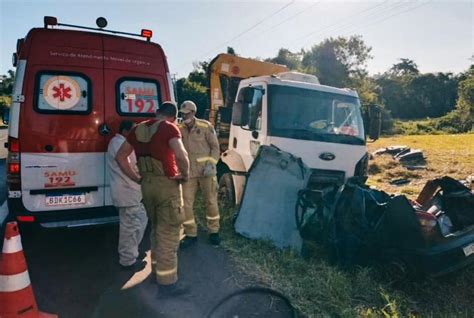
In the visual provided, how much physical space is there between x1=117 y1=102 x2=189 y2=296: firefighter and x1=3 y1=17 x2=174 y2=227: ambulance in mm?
1024

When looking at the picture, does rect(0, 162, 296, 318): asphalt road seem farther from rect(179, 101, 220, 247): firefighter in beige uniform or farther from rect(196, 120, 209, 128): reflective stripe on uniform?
rect(196, 120, 209, 128): reflective stripe on uniform

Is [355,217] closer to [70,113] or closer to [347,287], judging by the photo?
[347,287]

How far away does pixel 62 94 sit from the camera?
4500mm

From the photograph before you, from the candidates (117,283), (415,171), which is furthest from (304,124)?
(415,171)

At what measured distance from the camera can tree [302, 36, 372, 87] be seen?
152ft

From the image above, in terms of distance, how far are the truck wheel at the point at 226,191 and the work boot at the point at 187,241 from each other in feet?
4.25

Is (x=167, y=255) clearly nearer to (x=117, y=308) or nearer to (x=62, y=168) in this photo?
(x=117, y=308)

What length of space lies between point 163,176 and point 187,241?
1.57 metres

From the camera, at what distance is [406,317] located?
11.2ft

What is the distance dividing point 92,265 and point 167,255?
1122 millimetres

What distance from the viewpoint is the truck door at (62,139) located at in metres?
4.34

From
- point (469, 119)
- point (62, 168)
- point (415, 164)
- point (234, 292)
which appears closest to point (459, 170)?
point (415, 164)

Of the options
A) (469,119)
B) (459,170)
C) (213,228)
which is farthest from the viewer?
(469,119)

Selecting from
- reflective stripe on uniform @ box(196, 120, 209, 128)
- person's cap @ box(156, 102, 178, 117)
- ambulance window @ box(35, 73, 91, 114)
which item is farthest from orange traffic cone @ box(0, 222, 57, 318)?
reflective stripe on uniform @ box(196, 120, 209, 128)
